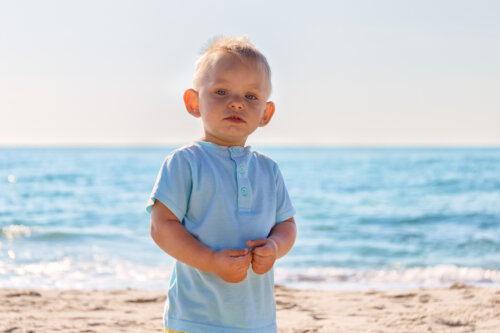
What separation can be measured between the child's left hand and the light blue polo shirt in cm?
6

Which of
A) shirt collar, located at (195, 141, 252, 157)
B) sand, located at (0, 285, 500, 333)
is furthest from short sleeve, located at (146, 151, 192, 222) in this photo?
sand, located at (0, 285, 500, 333)

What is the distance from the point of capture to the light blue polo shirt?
1.92 m

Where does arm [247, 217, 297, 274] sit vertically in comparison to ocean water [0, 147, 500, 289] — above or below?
above

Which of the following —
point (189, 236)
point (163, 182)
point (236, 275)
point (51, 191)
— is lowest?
point (51, 191)

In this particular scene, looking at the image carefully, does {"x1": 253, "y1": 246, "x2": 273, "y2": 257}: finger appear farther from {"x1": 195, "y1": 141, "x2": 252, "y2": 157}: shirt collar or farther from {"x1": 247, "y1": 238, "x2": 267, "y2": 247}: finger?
{"x1": 195, "y1": 141, "x2": 252, "y2": 157}: shirt collar

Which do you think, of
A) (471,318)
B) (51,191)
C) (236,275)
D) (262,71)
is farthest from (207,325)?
(51,191)

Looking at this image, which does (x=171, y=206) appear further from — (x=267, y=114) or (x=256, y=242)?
(x=267, y=114)

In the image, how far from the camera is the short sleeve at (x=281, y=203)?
213 centimetres

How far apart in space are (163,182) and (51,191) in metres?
18.3

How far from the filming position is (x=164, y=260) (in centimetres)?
786

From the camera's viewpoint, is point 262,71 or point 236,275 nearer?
point 236,275

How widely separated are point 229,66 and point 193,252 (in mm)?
645

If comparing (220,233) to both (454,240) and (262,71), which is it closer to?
(262,71)

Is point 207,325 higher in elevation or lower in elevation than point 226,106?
lower
